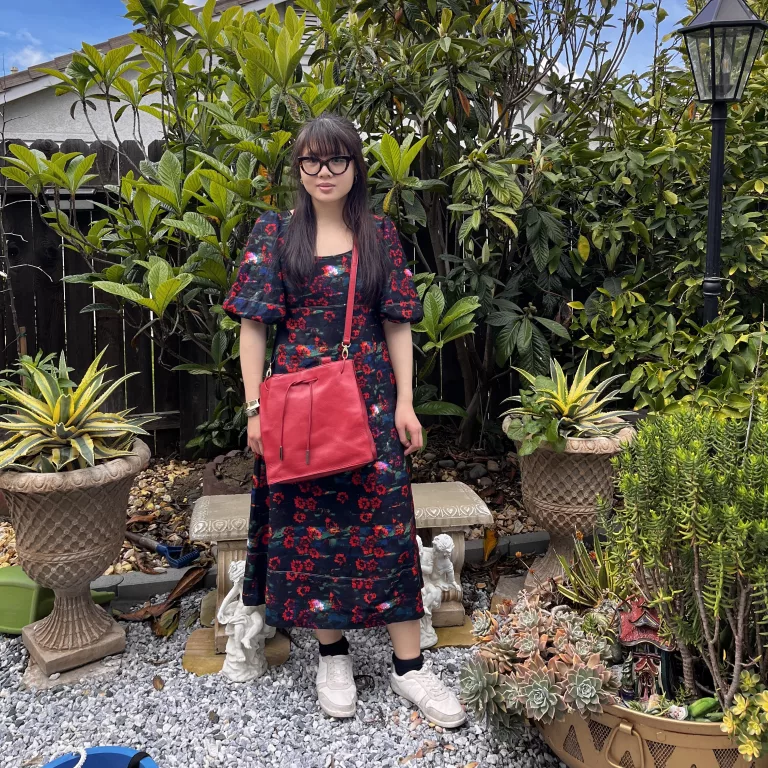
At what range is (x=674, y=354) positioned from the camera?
303 cm

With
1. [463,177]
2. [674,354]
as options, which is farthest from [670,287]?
[463,177]

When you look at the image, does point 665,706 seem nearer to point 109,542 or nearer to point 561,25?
point 109,542

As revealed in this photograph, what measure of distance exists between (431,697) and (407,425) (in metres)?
0.79

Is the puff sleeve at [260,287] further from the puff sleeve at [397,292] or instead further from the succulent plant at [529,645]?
the succulent plant at [529,645]

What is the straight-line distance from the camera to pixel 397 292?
201 cm

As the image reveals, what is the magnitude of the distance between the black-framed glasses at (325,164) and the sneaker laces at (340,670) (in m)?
1.43

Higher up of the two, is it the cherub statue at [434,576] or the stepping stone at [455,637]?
the cherub statue at [434,576]

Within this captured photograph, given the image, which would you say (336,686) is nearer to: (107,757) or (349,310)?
(107,757)

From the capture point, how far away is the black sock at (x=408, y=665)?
2.11 m

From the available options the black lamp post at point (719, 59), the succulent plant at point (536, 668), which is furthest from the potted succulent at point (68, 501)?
the black lamp post at point (719, 59)

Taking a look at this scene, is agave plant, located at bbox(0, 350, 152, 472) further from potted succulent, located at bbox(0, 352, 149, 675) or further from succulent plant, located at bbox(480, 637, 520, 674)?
succulent plant, located at bbox(480, 637, 520, 674)

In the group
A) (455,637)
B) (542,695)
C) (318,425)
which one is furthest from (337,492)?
(455,637)

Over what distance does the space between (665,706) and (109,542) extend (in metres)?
1.67

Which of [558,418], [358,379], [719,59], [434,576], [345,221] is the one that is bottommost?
[434,576]
